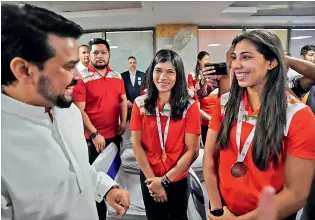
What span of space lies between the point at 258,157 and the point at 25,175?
2.41 ft

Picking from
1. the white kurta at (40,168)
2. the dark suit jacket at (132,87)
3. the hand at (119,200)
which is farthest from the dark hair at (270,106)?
the dark suit jacket at (132,87)

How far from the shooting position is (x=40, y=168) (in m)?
0.71

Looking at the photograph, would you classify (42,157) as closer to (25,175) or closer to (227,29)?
(25,175)

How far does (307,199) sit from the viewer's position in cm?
103

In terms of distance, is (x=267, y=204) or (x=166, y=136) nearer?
(x=267, y=204)

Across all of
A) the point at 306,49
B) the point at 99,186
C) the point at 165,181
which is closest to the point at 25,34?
the point at 99,186

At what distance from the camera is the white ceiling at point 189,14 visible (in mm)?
4156

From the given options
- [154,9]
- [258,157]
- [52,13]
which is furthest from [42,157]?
[154,9]

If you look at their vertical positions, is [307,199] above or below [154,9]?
below

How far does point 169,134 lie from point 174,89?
251 millimetres

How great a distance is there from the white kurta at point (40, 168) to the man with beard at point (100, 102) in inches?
43.9

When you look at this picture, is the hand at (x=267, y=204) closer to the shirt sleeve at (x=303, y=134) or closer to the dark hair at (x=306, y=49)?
the shirt sleeve at (x=303, y=134)

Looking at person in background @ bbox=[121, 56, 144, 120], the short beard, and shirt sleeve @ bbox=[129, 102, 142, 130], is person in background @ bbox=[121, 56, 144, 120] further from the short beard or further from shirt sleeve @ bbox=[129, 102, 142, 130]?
the short beard

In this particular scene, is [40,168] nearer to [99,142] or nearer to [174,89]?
[174,89]
